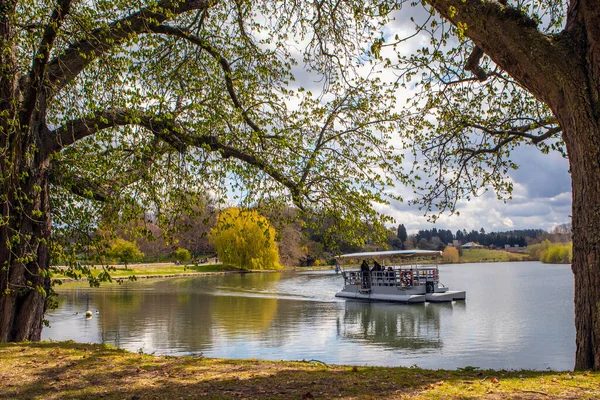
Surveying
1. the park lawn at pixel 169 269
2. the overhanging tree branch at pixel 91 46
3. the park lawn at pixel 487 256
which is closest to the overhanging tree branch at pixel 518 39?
the overhanging tree branch at pixel 91 46

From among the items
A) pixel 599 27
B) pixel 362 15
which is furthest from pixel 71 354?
pixel 599 27

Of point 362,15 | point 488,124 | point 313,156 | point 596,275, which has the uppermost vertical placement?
point 362,15

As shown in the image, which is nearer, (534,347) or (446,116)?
(446,116)

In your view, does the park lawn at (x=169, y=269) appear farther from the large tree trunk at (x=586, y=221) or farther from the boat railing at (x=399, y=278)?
the large tree trunk at (x=586, y=221)

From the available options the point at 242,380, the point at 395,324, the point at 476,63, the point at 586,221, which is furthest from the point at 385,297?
the point at 242,380

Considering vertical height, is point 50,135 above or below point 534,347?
above

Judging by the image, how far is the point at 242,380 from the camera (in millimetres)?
6328

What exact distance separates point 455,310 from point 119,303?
17.1 meters

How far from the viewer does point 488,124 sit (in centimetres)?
1170

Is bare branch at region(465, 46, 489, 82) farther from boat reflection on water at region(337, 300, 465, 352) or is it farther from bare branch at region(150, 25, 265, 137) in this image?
boat reflection on water at region(337, 300, 465, 352)

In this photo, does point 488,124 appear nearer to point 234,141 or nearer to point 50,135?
point 234,141

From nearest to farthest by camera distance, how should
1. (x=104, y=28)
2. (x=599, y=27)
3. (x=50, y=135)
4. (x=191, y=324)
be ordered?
(x=599, y=27) < (x=104, y=28) < (x=50, y=135) < (x=191, y=324)

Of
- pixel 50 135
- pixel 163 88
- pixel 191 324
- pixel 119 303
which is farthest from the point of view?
pixel 119 303

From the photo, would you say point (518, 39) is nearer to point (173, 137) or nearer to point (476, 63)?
point (476, 63)
